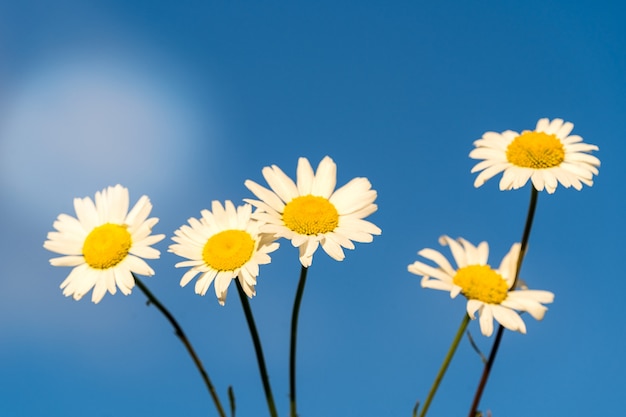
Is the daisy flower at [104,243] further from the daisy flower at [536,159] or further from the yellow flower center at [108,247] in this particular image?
the daisy flower at [536,159]

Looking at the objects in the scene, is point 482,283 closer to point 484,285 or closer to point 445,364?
point 484,285

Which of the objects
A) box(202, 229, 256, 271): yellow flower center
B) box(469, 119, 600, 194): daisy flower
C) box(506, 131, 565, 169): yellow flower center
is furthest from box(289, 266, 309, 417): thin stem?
box(506, 131, 565, 169): yellow flower center

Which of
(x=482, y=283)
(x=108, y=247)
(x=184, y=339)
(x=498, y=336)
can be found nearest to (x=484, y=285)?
(x=482, y=283)

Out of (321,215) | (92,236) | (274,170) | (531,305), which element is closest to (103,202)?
(92,236)

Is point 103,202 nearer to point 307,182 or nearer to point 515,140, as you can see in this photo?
point 307,182

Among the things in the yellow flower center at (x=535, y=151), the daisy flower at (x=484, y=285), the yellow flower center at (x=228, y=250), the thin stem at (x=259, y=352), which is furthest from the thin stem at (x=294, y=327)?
the yellow flower center at (x=535, y=151)
